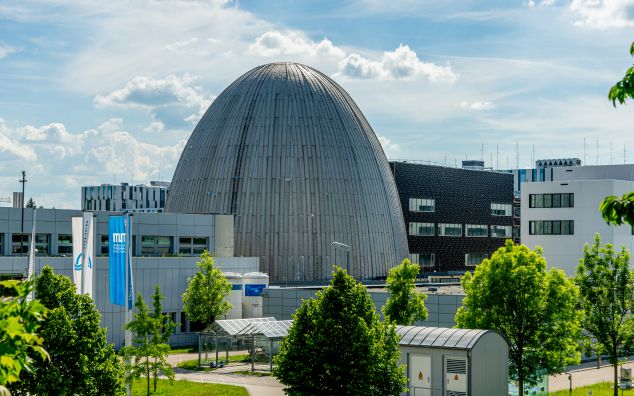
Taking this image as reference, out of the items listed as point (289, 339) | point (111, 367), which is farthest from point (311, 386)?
point (111, 367)

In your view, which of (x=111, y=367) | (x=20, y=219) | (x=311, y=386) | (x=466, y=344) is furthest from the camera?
(x=20, y=219)

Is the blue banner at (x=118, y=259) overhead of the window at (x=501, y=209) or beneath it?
beneath

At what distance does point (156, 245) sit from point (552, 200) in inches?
1539

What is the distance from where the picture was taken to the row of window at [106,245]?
69.2 metres

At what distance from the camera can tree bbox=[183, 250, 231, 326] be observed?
68750mm

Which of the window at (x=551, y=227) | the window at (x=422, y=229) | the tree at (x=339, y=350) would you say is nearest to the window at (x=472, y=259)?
the window at (x=422, y=229)

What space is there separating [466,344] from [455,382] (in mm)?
1866

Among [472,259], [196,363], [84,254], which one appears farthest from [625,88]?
[472,259]

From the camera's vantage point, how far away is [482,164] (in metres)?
153

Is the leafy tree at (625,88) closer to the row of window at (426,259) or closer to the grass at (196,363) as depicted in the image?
the grass at (196,363)

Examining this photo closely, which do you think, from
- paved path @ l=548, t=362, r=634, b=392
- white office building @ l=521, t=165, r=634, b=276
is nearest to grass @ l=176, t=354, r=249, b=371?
paved path @ l=548, t=362, r=634, b=392

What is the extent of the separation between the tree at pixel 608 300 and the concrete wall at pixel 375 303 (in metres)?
12.1

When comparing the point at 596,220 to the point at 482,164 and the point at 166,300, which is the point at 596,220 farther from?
the point at 482,164

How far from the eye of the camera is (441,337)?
1676 inches
